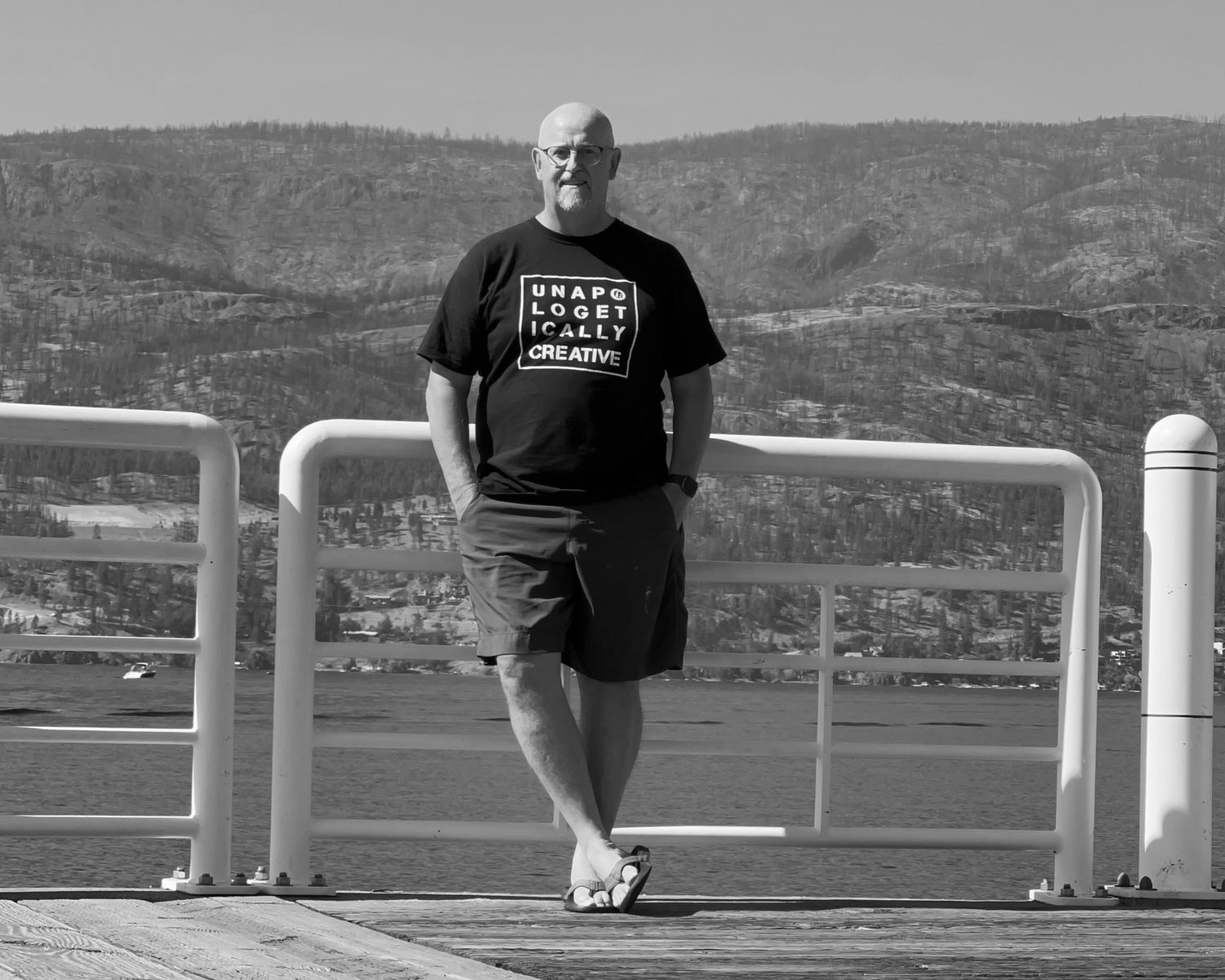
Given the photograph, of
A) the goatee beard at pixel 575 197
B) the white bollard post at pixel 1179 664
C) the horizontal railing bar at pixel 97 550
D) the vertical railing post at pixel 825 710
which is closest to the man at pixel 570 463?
the goatee beard at pixel 575 197

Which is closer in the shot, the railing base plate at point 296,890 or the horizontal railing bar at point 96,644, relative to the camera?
the horizontal railing bar at point 96,644

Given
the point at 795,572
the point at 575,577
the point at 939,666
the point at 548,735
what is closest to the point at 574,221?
the point at 575,577

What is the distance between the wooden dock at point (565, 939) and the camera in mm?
2008

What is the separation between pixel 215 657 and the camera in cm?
293

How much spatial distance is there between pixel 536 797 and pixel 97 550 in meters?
48.6

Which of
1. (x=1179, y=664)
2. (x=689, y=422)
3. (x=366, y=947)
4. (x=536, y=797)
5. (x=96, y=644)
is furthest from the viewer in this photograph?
(x=536, y=797)

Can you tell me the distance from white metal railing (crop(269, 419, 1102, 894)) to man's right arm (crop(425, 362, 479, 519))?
0.12 meters

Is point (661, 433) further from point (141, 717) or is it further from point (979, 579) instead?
point (141, 717)

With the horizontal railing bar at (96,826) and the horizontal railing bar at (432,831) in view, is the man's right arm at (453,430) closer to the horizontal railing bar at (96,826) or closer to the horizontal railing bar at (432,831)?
the horizontal railing bar at (432,831)

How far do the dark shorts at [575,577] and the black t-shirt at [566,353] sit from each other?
4 centimetres

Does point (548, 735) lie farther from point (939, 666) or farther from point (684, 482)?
point (939, 666)

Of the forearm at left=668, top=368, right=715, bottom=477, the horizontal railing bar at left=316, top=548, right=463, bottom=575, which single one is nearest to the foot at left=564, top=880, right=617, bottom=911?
the horizontal railing bar at left=316, top=548, right=463, bottom=575

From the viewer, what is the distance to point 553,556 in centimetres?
284

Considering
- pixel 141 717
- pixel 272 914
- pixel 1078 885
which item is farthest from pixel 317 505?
pixel 141 717
